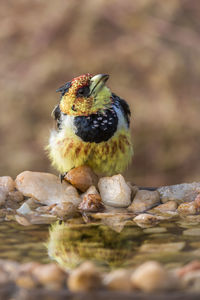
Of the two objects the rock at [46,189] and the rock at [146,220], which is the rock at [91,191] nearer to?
the rock at [46,189]

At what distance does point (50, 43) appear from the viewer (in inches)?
220

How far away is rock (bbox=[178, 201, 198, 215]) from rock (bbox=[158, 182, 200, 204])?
0.48ft

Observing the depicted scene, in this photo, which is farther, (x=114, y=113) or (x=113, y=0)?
(x=113, y=0)

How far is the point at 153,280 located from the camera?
1.19 m

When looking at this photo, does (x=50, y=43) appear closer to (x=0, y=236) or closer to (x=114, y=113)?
(x=114, y=113)

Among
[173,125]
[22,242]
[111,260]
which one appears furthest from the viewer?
[173,125]

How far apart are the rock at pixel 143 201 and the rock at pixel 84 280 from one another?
833mm

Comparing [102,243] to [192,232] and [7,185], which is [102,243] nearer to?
[192,232]

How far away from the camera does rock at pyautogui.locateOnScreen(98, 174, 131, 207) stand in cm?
208

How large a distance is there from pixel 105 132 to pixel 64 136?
0.17 meters

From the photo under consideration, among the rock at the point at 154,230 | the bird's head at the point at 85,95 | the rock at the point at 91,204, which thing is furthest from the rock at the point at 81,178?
the rock at the point at 154,230

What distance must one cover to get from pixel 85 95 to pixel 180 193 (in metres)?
0.53

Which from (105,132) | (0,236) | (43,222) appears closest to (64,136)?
(105,132)

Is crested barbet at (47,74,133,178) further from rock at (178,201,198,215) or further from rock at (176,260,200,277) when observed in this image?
rock at (176,260,200,277)
